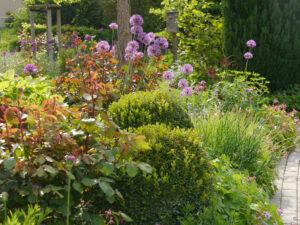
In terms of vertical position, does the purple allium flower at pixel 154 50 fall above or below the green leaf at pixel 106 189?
above

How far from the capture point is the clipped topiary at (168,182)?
2.57 metres

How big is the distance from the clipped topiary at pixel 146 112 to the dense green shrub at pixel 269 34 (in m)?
4.56

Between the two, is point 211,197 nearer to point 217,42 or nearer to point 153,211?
point 153,211

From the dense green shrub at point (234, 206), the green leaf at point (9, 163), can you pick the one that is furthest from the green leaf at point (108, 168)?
the dense green shrub at point (234, 206)

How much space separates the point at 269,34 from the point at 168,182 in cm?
596

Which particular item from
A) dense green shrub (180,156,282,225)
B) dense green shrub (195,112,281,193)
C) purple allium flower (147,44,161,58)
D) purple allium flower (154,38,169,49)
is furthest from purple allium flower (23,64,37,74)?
dense green shrub (180,156,282,225)

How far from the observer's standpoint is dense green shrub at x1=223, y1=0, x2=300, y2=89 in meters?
7.78

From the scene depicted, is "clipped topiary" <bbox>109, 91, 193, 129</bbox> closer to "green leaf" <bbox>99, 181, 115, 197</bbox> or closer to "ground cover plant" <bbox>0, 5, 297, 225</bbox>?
"ground cover plant" <bbox>0, 5, 297, 225</bbox>

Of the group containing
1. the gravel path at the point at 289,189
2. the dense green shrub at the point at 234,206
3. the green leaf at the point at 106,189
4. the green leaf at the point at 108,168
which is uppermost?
the green leaf at the point at 108,168

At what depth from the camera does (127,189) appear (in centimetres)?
261

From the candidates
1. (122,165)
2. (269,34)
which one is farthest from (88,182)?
(269,34)

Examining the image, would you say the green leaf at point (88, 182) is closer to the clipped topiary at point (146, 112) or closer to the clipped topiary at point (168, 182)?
the clipped topiary at point (168, 182)

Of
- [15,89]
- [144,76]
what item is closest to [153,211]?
[15,89]

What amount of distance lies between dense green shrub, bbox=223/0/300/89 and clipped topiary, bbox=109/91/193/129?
4.56 m
